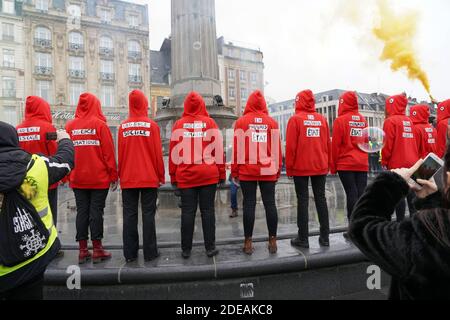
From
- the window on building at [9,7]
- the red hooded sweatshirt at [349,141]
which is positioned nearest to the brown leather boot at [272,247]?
the red hooded sweatshirt at [349,141]

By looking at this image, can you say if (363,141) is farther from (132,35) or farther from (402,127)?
(132,35)

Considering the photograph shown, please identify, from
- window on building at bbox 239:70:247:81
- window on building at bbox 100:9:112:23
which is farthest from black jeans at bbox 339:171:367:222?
window on building at bbox 239:70:247:81

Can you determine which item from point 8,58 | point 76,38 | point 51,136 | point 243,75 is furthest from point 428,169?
point 243,75

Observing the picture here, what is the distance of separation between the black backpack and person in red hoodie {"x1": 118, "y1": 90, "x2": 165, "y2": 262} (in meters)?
1.64

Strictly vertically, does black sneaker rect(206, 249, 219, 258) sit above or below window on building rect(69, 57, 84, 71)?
below

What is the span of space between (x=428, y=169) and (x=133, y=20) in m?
42.1

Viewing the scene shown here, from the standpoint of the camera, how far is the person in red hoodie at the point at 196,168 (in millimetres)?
3594

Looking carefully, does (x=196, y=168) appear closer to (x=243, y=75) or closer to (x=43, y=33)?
(x=43, y=33)

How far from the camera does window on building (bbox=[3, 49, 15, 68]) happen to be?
3129 centimetres

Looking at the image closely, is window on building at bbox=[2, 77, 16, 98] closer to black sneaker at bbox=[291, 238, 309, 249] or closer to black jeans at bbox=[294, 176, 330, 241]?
black jeans at bbox=[294, 176, 330, 241]

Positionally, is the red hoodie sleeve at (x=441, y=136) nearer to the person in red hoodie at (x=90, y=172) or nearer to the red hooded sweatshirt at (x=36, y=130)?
the person in red hoodie at (x=90, y=172)

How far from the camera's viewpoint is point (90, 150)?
146 inches

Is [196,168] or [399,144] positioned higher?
[399,144]
